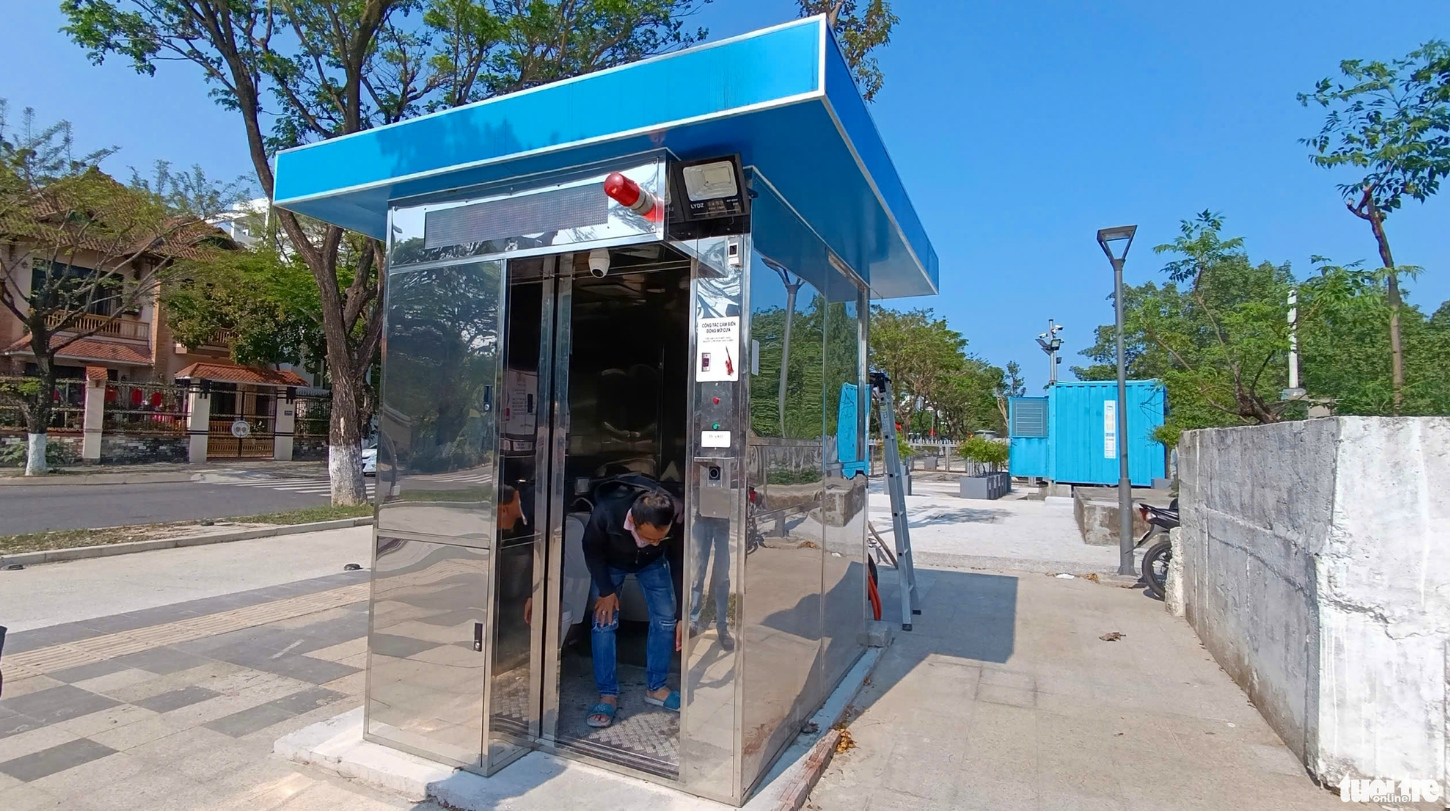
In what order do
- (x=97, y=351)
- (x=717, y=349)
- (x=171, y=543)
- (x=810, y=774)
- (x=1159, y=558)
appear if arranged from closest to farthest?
(x=717, y=349) < (x=810, y=774) < (x=1159, y=558) < (x=171, y=543) < (x=97, y=351)

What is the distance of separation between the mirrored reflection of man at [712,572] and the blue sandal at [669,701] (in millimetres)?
1121

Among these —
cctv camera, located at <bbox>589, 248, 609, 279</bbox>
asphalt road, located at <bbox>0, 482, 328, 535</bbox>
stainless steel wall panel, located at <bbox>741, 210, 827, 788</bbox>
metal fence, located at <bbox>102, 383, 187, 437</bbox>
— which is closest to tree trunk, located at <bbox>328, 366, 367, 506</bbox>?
asphalt road, located at <bbox>0, 482, 328, 535</bbox>

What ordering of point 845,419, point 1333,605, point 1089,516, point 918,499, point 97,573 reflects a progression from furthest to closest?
point 918,499
point 1089,516
point 97,573
point 845,419
point 1333,605

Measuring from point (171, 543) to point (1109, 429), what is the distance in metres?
17.6

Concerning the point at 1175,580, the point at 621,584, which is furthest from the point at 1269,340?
the point at 621,584

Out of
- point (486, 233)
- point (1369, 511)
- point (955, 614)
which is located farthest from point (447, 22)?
point (1369, 511)

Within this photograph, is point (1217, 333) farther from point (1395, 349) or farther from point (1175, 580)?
point (1175, 580)

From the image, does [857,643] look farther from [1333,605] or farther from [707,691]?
[1333,605]

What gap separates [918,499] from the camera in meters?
18.2

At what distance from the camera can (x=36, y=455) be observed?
18891 mm

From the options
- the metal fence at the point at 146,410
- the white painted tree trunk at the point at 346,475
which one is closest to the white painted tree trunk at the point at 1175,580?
the white painted tree trunk at the point at 346,475

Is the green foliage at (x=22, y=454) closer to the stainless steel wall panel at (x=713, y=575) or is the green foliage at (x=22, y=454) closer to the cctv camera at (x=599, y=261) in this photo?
the cctv camera at (x=599, y=261)

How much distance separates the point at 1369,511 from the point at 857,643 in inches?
121

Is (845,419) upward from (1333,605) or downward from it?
upward
